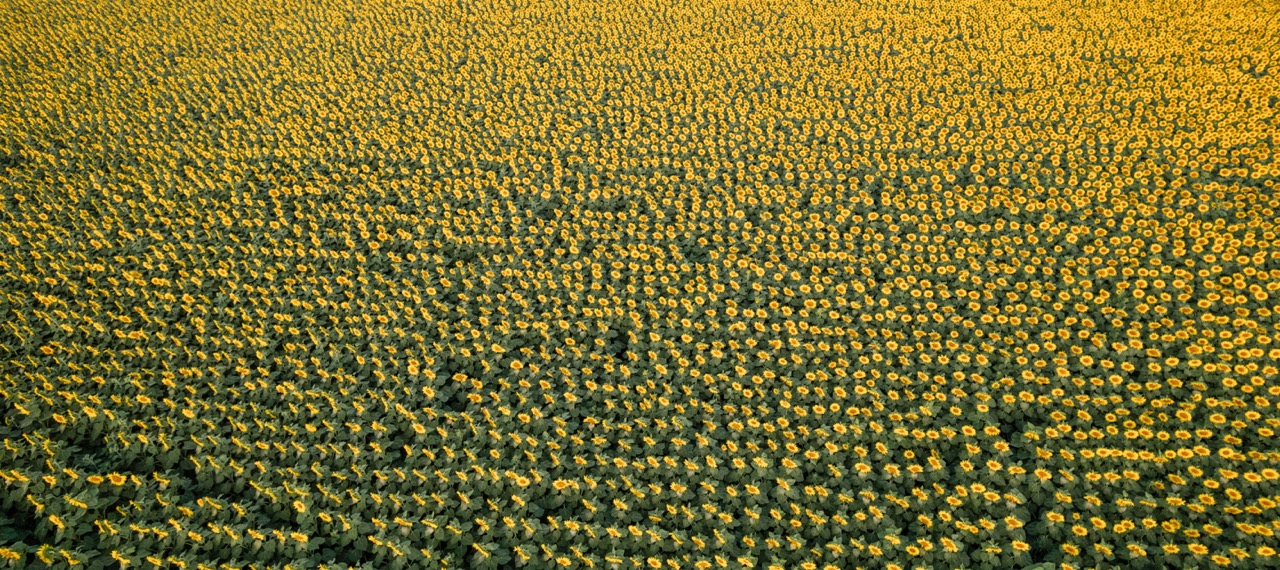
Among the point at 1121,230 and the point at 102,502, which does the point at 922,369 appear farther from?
the point at 102,502

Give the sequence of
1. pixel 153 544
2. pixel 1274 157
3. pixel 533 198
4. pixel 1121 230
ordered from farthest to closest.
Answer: pixel 533 198, pixel 1274 157, pixel 1121 230, pixel 153 544

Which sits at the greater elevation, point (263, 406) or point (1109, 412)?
point (1109, 412)

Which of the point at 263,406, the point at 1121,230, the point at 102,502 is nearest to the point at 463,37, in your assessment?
the point at 263,406

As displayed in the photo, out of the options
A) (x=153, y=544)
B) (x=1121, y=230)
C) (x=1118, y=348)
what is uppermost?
(x=1121, y=230)

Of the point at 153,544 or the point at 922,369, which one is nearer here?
the point at 153,544

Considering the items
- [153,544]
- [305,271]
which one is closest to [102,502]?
[153,544]

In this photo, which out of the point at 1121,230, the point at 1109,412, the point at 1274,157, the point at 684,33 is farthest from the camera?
the point at 684,33
